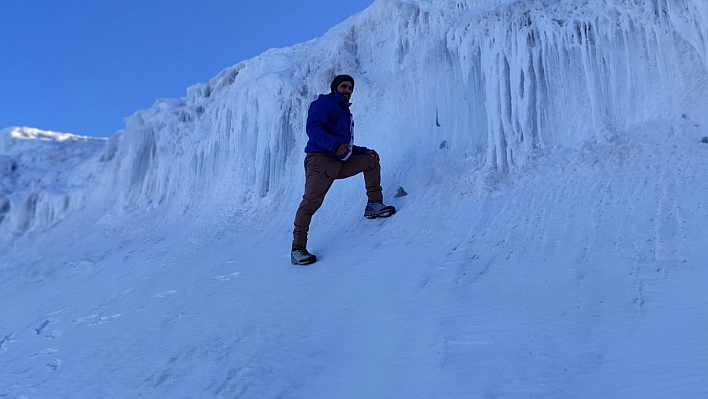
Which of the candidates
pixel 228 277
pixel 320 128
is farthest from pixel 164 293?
pixel 320 128

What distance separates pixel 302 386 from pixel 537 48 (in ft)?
17.7

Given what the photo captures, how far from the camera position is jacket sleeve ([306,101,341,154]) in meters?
5.20

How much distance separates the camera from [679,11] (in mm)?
5492

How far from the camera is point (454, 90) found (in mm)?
7535

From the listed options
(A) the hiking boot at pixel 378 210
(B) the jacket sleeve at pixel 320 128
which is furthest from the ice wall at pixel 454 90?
(B) the jacket sleeve at pixel 320 128

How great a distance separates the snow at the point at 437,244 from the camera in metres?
3.07

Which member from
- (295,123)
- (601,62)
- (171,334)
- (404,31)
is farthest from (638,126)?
(295,123)

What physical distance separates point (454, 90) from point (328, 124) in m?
2.86

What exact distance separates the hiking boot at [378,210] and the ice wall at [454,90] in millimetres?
1245

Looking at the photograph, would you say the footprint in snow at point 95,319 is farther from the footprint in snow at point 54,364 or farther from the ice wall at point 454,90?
the ice wall at point 454,90

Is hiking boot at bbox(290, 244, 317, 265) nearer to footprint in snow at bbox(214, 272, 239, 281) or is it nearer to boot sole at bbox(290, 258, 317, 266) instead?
boot sole at bbox(290, 258, 317, 266)

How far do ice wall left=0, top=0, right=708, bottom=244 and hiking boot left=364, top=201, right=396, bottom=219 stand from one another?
1.24 metres

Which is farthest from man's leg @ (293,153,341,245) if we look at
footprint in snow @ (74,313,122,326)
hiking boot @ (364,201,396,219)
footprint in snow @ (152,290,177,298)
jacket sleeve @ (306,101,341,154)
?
footprint in snow @ (74,313,122,326)

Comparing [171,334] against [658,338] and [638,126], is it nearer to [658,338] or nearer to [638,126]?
[658,338]
